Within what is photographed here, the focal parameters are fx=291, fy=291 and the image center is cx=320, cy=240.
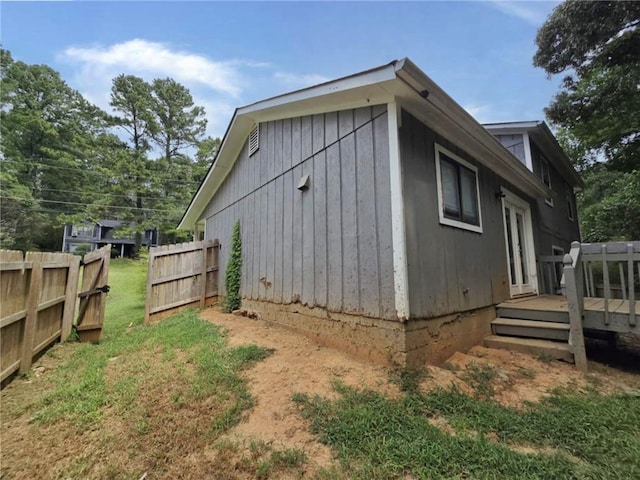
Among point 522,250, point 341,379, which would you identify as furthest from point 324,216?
point 522,250

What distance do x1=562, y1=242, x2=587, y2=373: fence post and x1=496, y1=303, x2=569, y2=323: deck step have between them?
315 millimetres

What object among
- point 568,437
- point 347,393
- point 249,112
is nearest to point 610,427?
point 568,437

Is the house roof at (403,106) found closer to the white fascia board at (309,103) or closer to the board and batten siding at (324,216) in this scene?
the white fascia board at (309,103)

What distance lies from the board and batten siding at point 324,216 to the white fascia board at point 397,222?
75mm

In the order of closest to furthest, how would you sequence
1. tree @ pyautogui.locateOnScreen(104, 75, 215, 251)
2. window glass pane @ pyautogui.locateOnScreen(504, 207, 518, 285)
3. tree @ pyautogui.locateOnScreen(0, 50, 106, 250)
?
window glass pane @ pyautogui.locateOnScreen(504, 207, 518, 285)
tree @ pyautogui.locateOnScreen(0, 50, 106, 250)
tree @ pyautogui.locateOnScreen(104, 75, 215, 251)

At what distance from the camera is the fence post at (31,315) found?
3326 millimetres

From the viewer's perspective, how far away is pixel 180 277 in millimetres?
6934

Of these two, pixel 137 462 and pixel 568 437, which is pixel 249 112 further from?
pixel 568 437

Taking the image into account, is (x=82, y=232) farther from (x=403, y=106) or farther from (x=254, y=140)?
(x=403, y=106)

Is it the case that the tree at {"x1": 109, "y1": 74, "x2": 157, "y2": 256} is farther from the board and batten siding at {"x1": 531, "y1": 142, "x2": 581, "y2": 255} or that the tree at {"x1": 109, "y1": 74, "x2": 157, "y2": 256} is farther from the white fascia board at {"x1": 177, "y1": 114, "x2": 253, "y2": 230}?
the board and batten siding at {"x1": 531, "y1": 142, "x2": 581, "y2": 255}

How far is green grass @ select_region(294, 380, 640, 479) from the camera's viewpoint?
1.79m

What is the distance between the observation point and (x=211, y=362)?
3.48 meters

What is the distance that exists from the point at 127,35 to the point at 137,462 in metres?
11.0

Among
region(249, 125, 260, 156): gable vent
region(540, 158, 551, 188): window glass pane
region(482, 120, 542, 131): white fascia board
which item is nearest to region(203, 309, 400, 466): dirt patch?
region(249, 125, 260, 156): gable vent
